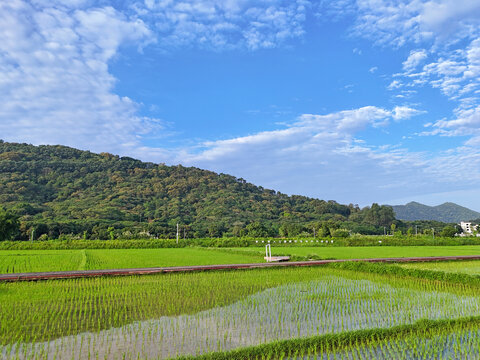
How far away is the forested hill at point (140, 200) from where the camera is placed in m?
72.5

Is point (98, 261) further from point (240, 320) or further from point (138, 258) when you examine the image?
point (240, 320)

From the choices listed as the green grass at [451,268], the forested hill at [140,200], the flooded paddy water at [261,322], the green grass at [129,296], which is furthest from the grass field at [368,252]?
the forested hill at [140,200]

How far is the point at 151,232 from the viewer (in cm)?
6819

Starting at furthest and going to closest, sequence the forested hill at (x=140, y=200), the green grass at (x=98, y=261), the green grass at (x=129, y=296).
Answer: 1. the forested hill at (x=140, y=200)
2. the green grass at (x=98, y=261)
3. the green grass at (x=129, y=296)

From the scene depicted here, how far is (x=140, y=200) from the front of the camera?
98.3m

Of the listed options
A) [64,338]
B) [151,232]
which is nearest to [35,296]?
[64,338]

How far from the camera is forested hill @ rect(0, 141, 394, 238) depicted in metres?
72.5

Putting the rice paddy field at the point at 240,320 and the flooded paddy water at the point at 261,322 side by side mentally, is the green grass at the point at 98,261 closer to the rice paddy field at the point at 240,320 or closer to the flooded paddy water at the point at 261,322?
the rice paddy field at the point at 240,320

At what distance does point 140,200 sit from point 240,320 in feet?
309

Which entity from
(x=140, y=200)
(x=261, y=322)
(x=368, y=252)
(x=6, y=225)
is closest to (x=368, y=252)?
(x=368, y=252)

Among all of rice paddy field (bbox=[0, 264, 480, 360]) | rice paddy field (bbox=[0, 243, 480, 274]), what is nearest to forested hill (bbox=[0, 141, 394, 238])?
rice paddy field (bbox=[0, 243, 480, 274])

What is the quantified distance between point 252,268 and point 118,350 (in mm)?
12653

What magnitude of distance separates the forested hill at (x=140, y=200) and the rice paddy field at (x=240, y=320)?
5317 centimetres

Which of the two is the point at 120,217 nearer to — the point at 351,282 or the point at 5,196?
the point at 5,196
